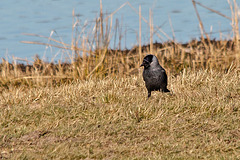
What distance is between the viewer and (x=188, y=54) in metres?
9.09

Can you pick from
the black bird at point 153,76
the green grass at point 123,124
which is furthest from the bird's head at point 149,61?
the green grass at point 123,124

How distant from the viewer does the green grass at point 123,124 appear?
3.92 metres

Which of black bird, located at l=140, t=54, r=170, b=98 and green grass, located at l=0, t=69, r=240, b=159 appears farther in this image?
black bird, located at l=140, t=54, r=170, b=98

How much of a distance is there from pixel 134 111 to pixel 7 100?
2155 millimetres

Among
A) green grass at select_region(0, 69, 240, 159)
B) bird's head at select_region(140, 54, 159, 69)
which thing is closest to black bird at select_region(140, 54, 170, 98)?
bird's head at select_region(140, 54, 159, 69)

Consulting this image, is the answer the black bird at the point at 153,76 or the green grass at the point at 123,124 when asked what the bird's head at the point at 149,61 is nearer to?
the black bird at the point at 153,76

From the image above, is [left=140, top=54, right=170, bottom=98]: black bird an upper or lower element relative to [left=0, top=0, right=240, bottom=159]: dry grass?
upper

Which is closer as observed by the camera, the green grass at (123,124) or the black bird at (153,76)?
the green grass at (123,124)

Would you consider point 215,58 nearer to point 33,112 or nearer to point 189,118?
point 189,118

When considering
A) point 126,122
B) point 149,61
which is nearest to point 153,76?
point 149,61

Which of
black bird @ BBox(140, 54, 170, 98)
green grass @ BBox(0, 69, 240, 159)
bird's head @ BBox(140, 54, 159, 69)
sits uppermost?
bird's head @ BBox(140, 54, 159, 69)

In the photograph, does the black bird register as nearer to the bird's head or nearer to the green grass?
Answer: the bird's head

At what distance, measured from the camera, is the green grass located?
3.92 metres

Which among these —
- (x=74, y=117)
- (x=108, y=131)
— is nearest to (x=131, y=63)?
(x=74, y=117)
